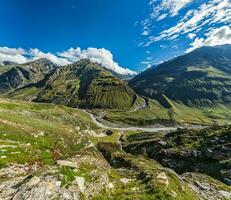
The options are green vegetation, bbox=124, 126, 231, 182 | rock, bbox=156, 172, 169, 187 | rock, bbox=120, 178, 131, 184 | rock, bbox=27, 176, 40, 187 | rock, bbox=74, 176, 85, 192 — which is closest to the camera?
rock, bbox=27, 176, 40, 187

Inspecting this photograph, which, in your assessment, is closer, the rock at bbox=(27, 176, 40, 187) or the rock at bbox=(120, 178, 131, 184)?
the rock at bbox=(27, 176, 40, 187)

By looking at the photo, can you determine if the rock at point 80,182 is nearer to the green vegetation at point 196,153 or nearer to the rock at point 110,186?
the rock at point 110,186

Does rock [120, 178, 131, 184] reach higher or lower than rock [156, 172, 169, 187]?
lower

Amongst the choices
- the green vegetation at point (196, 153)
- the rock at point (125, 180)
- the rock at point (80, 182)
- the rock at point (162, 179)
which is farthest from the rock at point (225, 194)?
the rock at point (80, 182)

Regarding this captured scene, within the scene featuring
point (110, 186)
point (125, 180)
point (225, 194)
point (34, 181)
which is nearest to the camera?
point (34, 181)

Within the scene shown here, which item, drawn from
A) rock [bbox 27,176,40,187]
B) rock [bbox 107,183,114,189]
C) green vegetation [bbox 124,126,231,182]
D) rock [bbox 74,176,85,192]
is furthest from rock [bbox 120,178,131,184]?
green vegetation [bbox 124,126,231,182]

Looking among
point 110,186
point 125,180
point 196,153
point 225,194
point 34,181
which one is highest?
point 196,153

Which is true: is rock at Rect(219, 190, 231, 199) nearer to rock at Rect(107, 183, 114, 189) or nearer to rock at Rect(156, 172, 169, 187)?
rock at Rect(156, 172, 169, 187)

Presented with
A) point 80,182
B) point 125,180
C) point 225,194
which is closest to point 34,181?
point 80,182

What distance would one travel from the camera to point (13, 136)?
64.2 m

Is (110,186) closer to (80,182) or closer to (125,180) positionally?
(125,180)

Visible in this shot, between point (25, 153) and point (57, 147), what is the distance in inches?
609

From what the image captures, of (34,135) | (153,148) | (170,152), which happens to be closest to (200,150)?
(170,152)

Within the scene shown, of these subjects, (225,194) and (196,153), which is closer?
(225,194)
